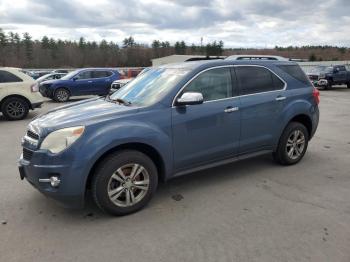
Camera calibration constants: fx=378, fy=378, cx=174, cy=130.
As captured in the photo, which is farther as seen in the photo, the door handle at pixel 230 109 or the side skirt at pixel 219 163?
the door handle at pixel 230 109

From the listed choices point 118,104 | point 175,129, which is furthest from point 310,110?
point 118,104

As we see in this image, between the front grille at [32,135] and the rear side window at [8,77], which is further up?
the rear side window at [8,77]

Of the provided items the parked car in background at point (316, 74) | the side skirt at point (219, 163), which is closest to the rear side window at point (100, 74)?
the parked car in background at point (316, 74)

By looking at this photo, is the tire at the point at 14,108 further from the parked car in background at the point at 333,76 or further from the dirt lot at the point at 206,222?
the parked car in background at the point at 333,76

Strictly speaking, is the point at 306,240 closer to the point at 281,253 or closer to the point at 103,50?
the point at 281,253

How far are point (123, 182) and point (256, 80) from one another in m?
2.56

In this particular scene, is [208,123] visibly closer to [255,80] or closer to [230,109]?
[230,109]

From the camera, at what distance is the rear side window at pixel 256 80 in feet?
17.5

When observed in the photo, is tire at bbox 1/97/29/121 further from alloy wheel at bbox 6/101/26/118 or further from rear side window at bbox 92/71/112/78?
rear side window at bbox 92/71/112/78

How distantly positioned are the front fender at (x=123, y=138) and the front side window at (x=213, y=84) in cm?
74

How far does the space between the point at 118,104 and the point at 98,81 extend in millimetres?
14755

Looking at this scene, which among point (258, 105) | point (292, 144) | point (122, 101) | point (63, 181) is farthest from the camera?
point (292, 144)

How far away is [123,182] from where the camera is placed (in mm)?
4211

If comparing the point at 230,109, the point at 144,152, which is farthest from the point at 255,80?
the point at 144,152
